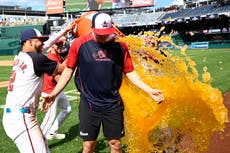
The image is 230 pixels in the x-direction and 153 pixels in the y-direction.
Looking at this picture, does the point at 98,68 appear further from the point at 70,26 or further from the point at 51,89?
the point at 51,89

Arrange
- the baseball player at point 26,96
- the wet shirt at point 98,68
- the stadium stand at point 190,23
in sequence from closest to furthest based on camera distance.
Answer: the baseball player at point 26,96 < the wet shirt at point 98,68 < the stadium stand at point 190,23

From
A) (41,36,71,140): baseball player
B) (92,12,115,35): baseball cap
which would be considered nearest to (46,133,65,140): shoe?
(41,36,71,140): baseball player

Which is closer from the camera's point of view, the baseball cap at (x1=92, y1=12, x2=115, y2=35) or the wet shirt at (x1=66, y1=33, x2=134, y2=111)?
the baseball cap at (x1=92, y1=12, x2=115, y2=35)

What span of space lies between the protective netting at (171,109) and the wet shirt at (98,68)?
1.96ft

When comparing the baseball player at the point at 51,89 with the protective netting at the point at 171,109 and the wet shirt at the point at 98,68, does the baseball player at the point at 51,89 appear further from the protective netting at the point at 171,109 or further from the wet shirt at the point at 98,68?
the wet shirt at the point at 98,68

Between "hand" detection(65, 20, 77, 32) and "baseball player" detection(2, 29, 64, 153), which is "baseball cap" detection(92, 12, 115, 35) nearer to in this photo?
"baseball player" detection(2, 29, 64, 153)

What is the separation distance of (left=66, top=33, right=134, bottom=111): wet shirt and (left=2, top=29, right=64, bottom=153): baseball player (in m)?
0.35

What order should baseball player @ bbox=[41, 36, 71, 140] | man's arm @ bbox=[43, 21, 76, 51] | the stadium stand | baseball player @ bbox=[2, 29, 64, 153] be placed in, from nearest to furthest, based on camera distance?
baseball player @ bbox=[2, 29, 64, 153]
man's arm @ bbox=[43, 21, 76, 51]
baseball player @ bbox=[41, 36, 71, 140]
the stadium stand

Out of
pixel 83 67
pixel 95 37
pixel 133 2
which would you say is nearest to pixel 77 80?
pixel 83 67

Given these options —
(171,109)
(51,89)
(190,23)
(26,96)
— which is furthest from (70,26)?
(190,23)

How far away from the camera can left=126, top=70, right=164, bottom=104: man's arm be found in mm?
4204

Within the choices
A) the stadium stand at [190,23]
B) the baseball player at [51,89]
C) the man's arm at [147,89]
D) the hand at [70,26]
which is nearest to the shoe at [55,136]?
the baseball player at [51,89]

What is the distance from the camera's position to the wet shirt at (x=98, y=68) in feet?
13.7

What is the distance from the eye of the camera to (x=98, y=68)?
4.19 m
